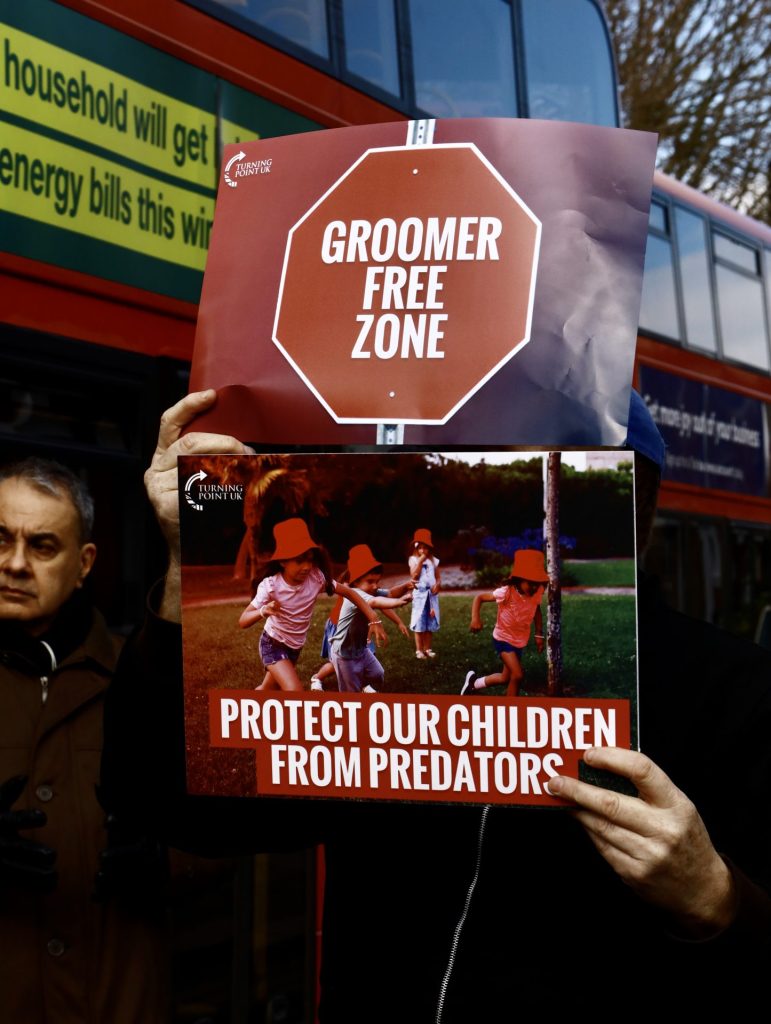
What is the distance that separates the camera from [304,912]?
3646mm

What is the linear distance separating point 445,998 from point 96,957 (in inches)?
44.8

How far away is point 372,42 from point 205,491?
342 cm

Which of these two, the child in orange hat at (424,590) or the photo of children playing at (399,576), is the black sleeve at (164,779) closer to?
the photo of children playing at (399,576)

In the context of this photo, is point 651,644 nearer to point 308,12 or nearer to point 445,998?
point 445,998

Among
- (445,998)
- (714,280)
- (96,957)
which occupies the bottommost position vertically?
(96,957)

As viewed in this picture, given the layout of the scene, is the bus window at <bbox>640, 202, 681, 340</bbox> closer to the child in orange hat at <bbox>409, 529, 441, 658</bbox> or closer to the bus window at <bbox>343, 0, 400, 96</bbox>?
the bus window at <bbox>343, 0, 400, 96</bbox>

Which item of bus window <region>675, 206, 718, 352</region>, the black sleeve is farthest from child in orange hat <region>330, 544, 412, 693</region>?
bus window <region>675, 206, 718, 352</region>

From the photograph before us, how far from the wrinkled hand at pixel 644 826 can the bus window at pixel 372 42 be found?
349cm

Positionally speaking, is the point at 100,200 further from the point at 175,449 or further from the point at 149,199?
the point at 175,449

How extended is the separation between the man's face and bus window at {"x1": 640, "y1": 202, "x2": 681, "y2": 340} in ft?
15.6

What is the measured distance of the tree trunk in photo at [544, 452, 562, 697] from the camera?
125 centimetres

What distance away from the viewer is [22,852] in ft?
7.48

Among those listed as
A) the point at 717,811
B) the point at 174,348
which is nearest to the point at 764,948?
the point at 717,811

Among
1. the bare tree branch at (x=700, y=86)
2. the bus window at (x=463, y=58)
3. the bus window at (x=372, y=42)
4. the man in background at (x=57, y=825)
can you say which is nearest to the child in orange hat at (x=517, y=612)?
the man in background at (x=57, y=825)
